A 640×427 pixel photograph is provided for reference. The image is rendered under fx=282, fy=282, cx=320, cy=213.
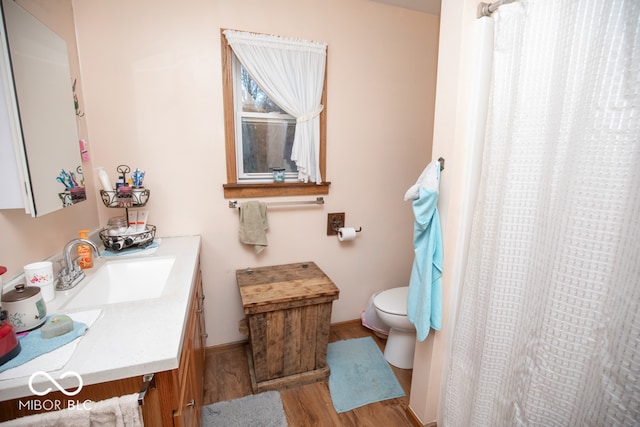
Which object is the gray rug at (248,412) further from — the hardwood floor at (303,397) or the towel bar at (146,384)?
the towel bar at (146,384)

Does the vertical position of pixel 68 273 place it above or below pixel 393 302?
above

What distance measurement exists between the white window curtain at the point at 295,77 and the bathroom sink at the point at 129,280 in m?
1.07

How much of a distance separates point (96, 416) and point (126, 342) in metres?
0.17

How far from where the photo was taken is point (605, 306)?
0.80 meters

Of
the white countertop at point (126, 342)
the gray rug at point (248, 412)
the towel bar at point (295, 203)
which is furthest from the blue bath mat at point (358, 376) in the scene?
the white countertop at point (126, 342)

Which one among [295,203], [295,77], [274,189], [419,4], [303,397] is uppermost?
[419,4]

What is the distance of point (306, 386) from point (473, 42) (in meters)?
2.04

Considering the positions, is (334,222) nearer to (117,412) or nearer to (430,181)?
(430,181)

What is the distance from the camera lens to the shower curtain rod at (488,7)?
3.35 feet

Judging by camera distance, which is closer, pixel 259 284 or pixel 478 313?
pixel 478 313

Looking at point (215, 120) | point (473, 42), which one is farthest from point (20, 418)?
point (473, 42)

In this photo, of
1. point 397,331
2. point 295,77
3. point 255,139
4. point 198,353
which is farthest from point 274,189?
point 397,331

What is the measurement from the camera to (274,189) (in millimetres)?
2010

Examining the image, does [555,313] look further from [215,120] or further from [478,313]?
[215,120]
